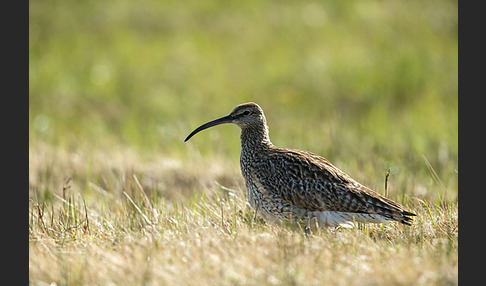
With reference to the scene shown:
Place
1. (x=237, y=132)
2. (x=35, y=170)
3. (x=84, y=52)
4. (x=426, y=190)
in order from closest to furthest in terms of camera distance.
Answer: (x=426, y=190), (x=35, y=170), (x=237, y=132), (x=84, y=52)

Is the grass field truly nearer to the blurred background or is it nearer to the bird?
the blurred background

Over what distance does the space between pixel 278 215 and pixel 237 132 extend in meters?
6.95

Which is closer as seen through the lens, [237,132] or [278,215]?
[278,215]

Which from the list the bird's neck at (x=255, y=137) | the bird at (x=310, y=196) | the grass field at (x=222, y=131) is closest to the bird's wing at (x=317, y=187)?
the bird at (x=310, y=196)

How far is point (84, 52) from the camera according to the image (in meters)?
17.3

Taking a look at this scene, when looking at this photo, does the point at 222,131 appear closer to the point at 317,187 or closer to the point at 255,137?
the point at 255,137

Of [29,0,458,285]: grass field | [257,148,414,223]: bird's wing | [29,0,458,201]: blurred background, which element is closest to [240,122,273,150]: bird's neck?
[257,148,414,223]: bird's wing

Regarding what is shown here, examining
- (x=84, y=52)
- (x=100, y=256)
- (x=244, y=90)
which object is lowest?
(x=100, y=256)

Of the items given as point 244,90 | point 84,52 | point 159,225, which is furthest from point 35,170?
point 84,52

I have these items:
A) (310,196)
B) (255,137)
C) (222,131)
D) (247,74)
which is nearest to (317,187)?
(310,196)

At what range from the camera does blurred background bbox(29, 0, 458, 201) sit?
12.1m

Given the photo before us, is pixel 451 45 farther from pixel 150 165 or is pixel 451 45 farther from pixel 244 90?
pixel 150 165

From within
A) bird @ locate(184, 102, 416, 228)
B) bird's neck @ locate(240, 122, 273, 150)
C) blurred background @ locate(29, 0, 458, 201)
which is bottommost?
bird @ locate(184, 102, 416, 228)

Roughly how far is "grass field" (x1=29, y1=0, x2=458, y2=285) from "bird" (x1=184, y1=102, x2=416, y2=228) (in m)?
0.22
